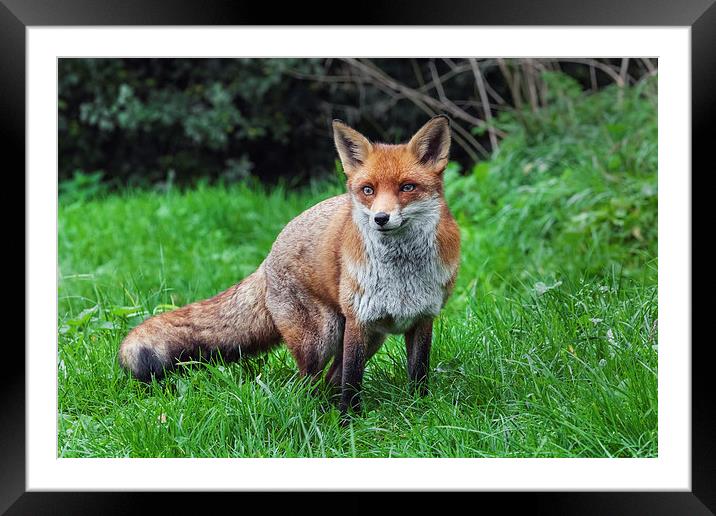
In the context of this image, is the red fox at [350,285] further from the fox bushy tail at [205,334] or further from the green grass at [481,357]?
the green grass at [481,357]

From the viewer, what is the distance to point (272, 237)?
8.42 meters

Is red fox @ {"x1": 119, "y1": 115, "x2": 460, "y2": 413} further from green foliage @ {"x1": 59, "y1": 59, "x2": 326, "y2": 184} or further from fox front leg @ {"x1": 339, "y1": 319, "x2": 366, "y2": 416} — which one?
green foliage @ {"x1": 59, "y1": 59, "x2": 326, "y2": 184}

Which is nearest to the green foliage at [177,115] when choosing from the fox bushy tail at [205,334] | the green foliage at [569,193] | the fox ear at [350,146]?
the green foliage at [569,193]

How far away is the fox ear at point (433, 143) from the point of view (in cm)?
373

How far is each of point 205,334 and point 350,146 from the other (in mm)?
1455

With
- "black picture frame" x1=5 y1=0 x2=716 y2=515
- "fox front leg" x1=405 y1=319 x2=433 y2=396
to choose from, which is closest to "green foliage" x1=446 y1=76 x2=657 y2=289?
"fox front leg" x1=405 y1=319 x2=433 y2=396

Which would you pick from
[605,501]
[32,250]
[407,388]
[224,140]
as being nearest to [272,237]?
[224,140]

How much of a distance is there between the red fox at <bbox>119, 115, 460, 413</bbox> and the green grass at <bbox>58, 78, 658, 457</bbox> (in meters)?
0.18

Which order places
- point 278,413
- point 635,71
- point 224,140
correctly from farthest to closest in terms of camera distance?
point 224,140 → point 635,71 → point 278,413

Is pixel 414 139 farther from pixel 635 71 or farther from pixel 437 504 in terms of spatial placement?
pixel 635 71

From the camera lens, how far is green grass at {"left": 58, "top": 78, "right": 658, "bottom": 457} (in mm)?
3793
